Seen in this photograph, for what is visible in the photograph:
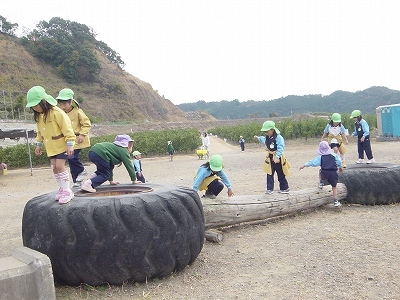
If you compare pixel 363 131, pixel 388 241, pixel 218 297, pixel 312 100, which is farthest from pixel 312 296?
pixel 312 100

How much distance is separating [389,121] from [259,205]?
23.2m

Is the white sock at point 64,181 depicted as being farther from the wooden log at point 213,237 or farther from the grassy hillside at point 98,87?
the grassy hillside at point 98,87

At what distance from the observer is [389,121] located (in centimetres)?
2595

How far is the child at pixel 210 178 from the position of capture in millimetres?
5516

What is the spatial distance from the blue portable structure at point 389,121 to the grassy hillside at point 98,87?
45.9 m

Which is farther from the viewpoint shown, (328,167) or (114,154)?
(328,167)

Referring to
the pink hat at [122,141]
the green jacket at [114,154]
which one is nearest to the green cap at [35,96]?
the green jacket at [114,154]

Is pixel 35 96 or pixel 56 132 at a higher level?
pixel 35 96

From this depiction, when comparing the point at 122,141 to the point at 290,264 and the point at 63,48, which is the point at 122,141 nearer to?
the point at 290,264

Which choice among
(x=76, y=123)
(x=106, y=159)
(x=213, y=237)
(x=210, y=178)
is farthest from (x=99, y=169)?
(x=213, y=237)

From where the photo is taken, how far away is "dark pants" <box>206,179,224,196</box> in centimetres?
558

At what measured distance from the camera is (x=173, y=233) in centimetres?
386

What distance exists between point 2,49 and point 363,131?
79213 mm

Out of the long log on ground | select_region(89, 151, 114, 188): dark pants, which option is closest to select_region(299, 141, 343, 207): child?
the long log on ground
